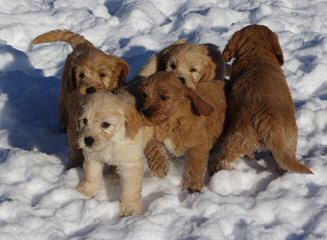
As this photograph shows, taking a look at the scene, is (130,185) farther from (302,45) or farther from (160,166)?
(302,45)

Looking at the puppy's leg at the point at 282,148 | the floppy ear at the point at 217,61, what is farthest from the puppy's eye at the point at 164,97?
the floppy ear at the point at 217,61

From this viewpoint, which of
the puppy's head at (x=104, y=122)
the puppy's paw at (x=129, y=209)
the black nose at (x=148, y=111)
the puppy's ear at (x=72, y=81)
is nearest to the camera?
the puppy's head at (x=104, y=122)

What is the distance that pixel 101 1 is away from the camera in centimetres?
866

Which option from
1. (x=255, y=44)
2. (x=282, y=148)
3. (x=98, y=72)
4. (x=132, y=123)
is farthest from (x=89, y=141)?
(x=255, y=44)

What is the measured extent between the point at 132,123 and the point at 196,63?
1.68m

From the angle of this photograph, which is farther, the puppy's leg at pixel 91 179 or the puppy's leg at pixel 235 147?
the puppy's leg at pixel 235 147

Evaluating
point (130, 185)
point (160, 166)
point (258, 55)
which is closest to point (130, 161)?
point (130, 185)

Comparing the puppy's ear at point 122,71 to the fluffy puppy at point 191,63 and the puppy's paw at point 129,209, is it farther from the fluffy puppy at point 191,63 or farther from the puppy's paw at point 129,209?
the puppy's paw at point 129,209

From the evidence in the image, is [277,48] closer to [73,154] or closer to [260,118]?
[260,118]

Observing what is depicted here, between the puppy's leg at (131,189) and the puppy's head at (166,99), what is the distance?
38 centimetres

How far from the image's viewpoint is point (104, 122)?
3695 millimetres

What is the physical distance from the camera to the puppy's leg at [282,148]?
419cm

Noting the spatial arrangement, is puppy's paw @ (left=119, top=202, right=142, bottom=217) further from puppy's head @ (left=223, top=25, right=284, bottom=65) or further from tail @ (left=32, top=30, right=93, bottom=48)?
tail @ (left=32, top=30, right=93, bottom=48)

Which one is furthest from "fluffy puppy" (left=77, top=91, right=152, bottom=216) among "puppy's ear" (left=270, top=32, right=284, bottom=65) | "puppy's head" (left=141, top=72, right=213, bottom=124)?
"puppy's ear" (left=270, top=32, right=284, bottom=65)
